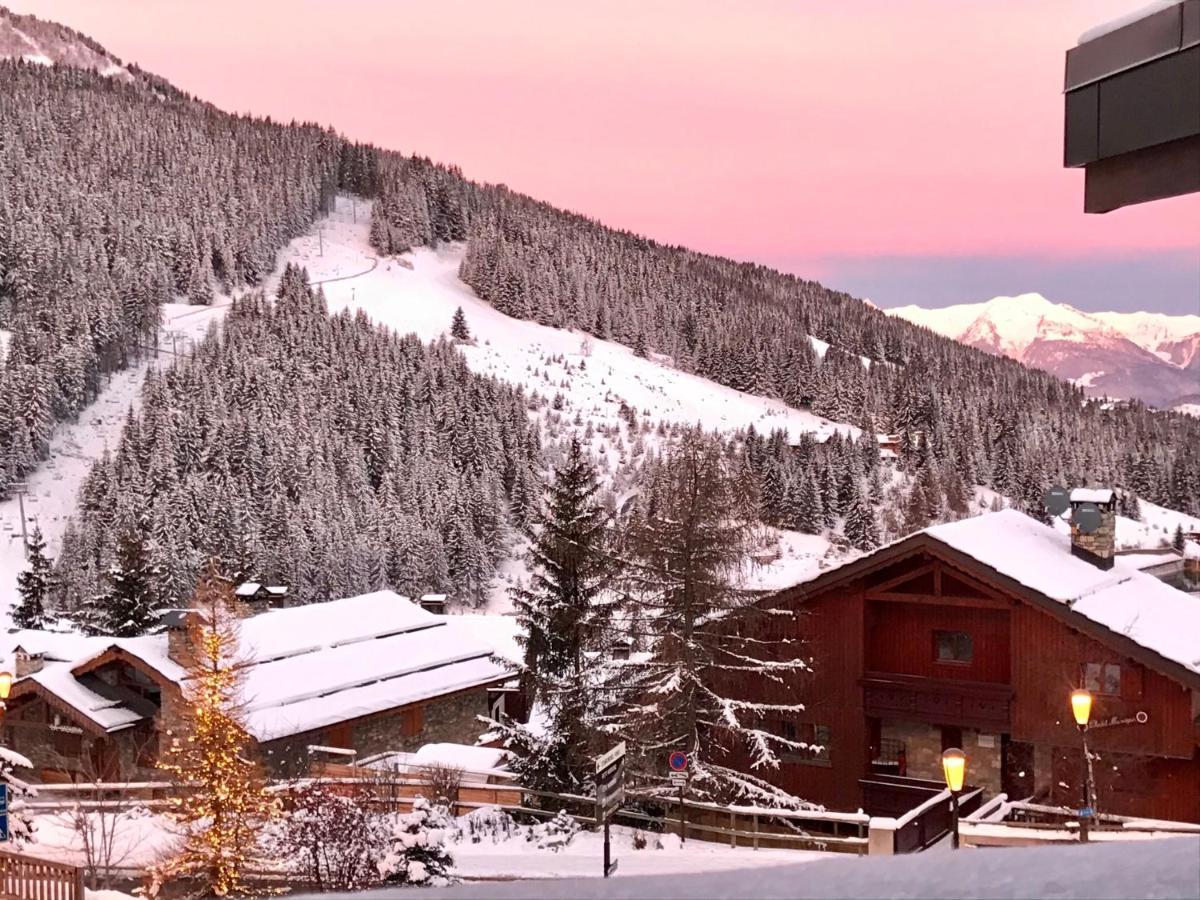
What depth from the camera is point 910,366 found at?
198m

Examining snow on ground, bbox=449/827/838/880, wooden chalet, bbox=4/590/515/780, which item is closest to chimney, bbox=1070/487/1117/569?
snow on ground, bbox=449/827/838/880

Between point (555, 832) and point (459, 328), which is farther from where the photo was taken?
point (459, 328)

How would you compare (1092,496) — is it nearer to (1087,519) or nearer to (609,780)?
(1087,519)

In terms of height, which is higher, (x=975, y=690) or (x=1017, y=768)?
(x=975, y=690)

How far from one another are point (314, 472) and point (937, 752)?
79.6 meters

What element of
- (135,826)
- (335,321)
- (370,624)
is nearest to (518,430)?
(335,321)

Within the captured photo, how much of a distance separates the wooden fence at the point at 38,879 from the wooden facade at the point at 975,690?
46.4 ft

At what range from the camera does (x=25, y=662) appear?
37.3 meters

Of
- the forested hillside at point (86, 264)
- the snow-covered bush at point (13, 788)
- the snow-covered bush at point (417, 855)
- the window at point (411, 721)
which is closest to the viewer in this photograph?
the snow-covered bush at point (417, 855)

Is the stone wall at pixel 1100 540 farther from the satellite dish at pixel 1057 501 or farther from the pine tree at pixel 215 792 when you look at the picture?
the pine tree at pixel 215 792

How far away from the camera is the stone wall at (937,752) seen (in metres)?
24.2

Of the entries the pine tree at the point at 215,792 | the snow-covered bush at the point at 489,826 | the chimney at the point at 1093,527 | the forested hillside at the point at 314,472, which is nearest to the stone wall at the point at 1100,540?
the chimney at the point at 1093,527

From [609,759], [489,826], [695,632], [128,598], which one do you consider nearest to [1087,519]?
[695,632]

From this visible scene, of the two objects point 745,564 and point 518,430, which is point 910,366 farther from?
point 745,564
